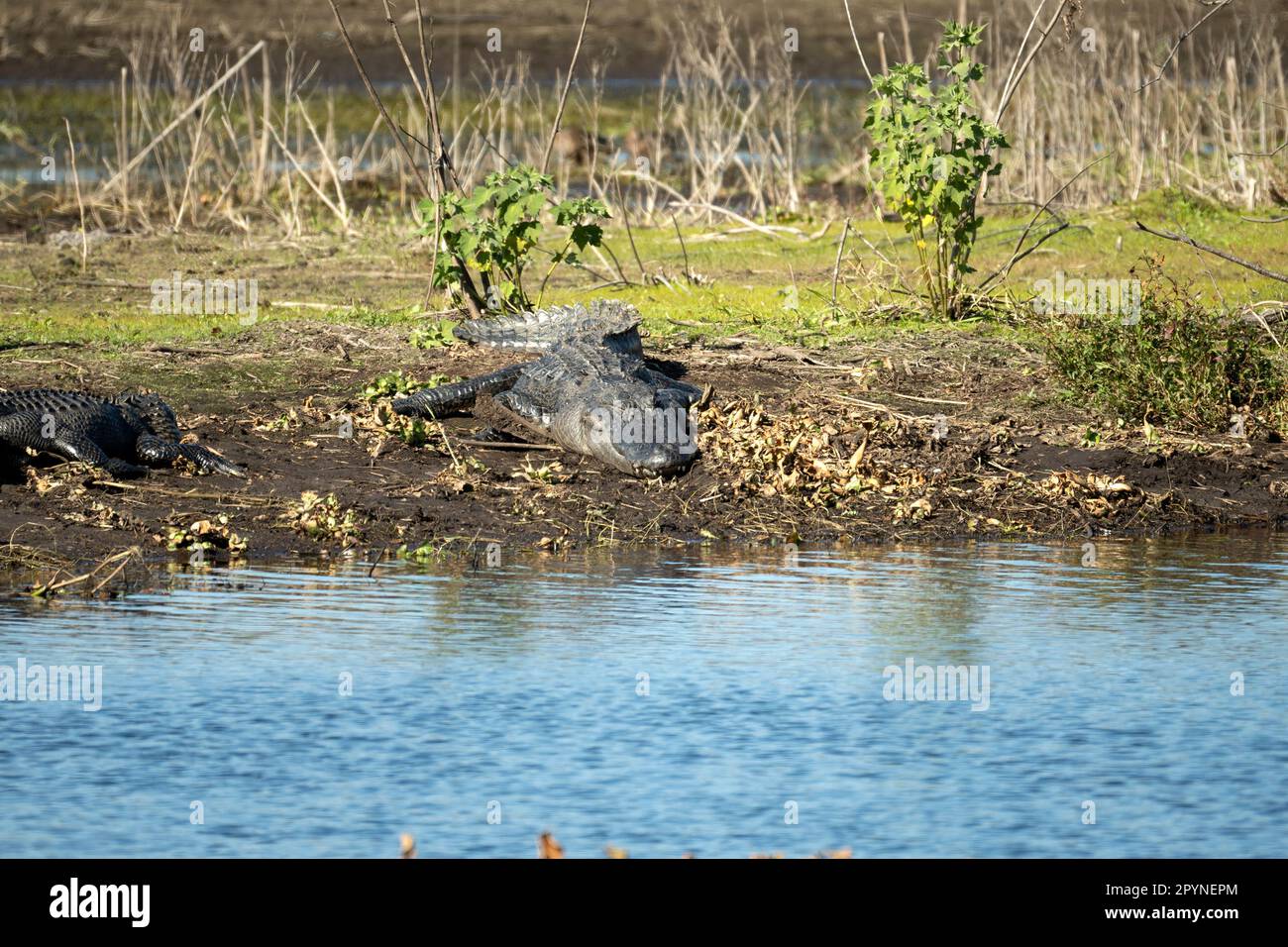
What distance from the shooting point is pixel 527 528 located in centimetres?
866

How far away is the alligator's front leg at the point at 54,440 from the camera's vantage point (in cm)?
875

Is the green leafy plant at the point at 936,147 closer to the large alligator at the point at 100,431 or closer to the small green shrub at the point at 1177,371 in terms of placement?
the small green shrub at the point at 1177,371

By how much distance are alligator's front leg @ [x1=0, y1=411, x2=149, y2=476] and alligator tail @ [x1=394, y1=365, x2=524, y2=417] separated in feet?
6.00

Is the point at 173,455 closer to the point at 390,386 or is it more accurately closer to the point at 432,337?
the point at 390,386

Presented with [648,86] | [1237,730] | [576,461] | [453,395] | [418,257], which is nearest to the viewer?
[1237,730]

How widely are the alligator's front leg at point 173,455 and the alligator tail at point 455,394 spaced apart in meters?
1.25

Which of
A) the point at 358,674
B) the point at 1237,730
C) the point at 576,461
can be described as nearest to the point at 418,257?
the point at 576,461

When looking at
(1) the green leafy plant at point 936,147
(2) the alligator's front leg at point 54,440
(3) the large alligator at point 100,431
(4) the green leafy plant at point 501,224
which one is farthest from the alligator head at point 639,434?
(1) the green leafy plant at point 936,147

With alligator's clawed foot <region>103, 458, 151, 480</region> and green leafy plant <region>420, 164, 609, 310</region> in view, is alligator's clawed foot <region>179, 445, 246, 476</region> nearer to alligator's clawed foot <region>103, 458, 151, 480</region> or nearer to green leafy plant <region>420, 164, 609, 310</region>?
alligator's clawed foot <region>103, 458, 151, 480</region>

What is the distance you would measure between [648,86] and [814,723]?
1088 inches

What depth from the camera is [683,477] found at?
30.7ft

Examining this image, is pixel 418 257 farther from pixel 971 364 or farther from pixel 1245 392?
pixel 1245 392

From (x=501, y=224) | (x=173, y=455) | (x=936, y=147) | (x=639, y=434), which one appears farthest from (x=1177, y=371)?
(x=173, y=455)

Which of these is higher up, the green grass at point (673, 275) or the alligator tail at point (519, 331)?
the green grass at point (673, 275)
